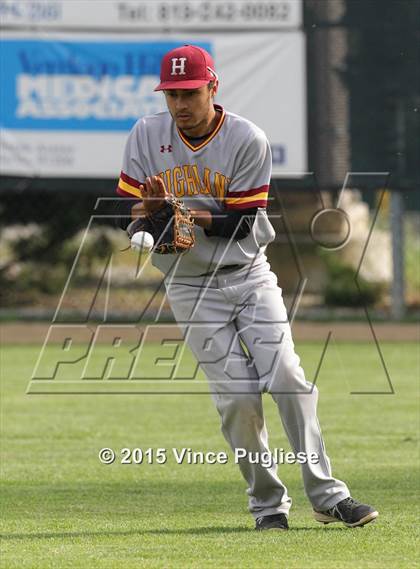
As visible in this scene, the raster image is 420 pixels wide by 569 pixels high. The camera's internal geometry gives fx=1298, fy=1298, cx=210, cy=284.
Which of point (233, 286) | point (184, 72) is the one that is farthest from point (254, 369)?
point (184, 72)

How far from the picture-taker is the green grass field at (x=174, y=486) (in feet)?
16.5

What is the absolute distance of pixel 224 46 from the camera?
14047 mm

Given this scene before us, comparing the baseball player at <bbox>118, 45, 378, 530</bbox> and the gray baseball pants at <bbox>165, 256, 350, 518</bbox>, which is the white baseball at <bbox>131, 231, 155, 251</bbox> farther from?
the gray baseball pants at <bbox>165, 256, 350, 518</bbox>

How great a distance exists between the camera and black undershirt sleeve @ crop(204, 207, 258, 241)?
5.50 m

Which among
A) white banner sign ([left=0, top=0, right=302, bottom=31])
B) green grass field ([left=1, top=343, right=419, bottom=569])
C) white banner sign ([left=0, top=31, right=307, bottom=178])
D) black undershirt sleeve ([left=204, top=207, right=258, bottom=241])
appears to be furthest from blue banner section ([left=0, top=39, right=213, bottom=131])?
black undershirt sleeve ([left=204, top=207, right=258, bottom=241])

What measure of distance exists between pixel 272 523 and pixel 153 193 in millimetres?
1498

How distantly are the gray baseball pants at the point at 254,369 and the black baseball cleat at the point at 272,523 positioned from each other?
0.03 m

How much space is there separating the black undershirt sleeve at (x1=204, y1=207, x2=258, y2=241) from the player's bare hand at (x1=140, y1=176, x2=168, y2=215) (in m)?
0.25

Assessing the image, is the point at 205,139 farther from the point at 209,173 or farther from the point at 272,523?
the point at 272,523

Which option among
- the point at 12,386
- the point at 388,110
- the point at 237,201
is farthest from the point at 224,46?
the point at 237,201

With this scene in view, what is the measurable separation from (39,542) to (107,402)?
483 cm

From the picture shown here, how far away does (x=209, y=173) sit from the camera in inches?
222

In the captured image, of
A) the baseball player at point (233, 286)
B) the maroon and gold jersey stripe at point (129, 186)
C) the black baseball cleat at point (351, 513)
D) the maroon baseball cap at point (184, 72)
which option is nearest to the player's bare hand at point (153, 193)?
the baseball player at point (233, 286)

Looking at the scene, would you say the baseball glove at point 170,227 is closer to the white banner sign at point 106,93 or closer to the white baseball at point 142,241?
the white baseball at point 142,241
